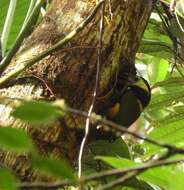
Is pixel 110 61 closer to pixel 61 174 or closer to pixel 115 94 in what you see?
pixel 115 94

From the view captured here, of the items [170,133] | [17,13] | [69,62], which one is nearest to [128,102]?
[69,62]

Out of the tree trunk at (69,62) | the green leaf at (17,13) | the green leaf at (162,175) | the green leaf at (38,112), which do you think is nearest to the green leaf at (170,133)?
the tree trunk at (69,62)

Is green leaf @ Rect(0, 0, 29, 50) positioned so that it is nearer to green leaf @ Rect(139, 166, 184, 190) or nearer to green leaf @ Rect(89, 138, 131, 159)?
green leaf @ Rect(89, 138, 131, 159)

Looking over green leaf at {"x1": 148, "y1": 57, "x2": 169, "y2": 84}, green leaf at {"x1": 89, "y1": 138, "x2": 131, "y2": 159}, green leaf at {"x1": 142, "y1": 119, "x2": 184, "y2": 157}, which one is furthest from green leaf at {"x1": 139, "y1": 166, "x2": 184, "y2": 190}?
green leaf at {"x1": 148, "y1": 57, "x2": 169, "y2": 84}

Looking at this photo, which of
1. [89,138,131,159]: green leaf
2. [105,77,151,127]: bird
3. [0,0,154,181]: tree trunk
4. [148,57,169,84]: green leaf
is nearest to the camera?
[0,0,154,181]: tree trunk

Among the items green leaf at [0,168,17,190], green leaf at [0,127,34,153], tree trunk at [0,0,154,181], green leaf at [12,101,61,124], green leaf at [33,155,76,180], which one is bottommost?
tree trunk at [0,0,154,181]

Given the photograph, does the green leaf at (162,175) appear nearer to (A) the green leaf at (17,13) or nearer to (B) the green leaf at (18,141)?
(B) the green leaf at (18,141)

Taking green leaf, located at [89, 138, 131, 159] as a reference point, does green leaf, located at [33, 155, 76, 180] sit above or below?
above

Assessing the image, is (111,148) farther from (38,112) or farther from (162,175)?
(38,112)
